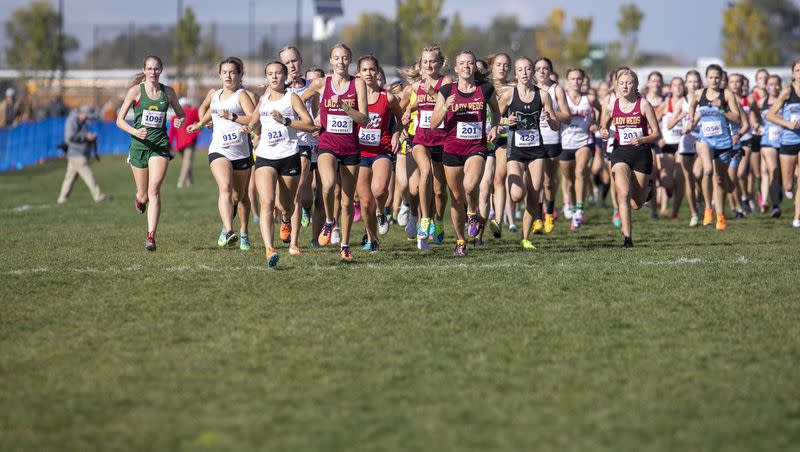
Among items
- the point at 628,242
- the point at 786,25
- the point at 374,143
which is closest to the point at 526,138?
the point at 628,242

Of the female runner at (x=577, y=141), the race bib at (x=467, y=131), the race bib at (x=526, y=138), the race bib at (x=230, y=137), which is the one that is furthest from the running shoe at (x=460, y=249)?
the female runner at (x=577, y=141)

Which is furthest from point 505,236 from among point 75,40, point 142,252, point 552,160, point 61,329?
point 75,40

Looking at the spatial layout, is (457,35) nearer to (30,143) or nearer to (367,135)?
(30,143)

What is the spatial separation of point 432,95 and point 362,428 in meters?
7.38

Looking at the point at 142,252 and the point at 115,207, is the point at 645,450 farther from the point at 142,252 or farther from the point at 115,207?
the point at 115,207

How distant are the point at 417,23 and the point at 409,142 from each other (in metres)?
56.6

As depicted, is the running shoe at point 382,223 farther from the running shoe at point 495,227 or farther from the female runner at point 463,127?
the female runner at point 463,127

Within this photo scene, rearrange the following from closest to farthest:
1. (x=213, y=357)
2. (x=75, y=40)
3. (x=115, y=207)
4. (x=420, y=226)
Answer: (x=213, y=357)
(x=420, y=226)
(x=115, y=207)
(x=75, y=40)

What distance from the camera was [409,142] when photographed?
1492 centimetres

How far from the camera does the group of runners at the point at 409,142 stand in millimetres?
12125

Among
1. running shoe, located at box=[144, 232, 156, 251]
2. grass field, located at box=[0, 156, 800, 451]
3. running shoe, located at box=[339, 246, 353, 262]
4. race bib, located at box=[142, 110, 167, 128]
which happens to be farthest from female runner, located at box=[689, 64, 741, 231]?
running shoe, located at box=[144, 232, 156, 251]

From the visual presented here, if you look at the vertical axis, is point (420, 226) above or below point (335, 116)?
below

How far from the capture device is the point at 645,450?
5.46 meters

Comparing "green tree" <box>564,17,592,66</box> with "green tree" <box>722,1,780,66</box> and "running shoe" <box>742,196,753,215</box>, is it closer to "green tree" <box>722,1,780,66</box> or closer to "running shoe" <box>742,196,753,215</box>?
"green tree" <box>722,1,780,66</box>
